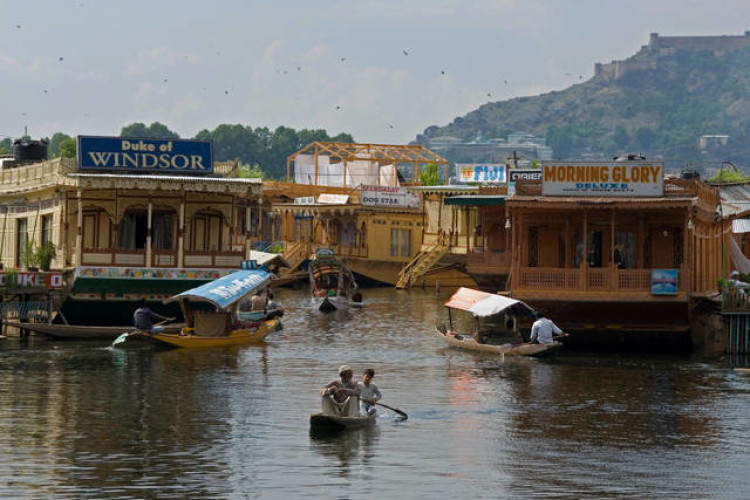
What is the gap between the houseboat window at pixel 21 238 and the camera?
167ft

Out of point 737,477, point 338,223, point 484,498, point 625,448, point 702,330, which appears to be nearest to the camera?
point 484,498

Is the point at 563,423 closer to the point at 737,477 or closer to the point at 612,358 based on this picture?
the point at 737,477

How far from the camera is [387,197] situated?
8312 cm

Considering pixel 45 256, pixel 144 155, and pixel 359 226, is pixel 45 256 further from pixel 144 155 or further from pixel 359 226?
pixel 359 226

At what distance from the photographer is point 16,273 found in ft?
139

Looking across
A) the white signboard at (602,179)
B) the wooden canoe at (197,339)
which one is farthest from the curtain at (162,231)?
the white signboard at (602,179)

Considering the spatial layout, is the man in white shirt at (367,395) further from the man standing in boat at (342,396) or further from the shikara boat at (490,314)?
the shikara boat at (490,314)

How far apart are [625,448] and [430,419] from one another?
5033 mm

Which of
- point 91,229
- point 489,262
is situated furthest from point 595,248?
point 91,229

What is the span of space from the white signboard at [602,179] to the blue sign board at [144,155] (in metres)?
14.0

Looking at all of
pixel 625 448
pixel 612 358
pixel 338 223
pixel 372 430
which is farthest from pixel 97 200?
pixel 338 223

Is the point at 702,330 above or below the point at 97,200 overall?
below

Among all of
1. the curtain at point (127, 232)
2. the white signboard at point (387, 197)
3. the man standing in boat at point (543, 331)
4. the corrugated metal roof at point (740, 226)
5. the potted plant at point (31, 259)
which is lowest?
the man standing in boat at point (543, 331)

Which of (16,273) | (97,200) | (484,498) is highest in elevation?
(97,200)
